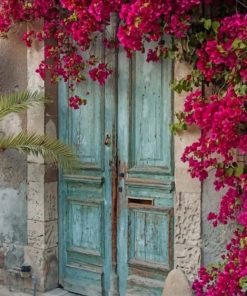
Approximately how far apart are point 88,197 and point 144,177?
2.22ft

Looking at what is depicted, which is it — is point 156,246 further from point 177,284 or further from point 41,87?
point 41,87

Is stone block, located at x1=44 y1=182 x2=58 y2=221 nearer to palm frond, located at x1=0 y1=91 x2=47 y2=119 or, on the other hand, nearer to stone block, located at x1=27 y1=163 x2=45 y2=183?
stone block, located at x1=27 y1=163 x2=45 y2=183

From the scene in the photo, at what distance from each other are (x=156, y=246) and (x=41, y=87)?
188 centimetres

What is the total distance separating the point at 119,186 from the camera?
500cm

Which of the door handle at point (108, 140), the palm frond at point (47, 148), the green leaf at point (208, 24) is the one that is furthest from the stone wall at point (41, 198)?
the green leaf at point (208, 24)

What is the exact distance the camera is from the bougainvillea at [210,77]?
12.3ft

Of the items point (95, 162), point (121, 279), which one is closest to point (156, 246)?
point (121, 279)

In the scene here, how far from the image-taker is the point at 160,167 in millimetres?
4746

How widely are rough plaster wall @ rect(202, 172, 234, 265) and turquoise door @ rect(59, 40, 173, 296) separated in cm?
39

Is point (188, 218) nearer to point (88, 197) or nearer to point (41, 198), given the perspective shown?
point (88, 197)

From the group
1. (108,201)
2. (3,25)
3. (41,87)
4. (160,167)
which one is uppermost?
(3,25)

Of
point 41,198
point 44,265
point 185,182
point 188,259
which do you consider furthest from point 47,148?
point 188,259

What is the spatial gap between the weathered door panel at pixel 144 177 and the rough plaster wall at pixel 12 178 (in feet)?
3.59

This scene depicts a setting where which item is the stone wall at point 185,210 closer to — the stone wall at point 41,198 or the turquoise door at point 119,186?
the turquoise door at point 119,186
